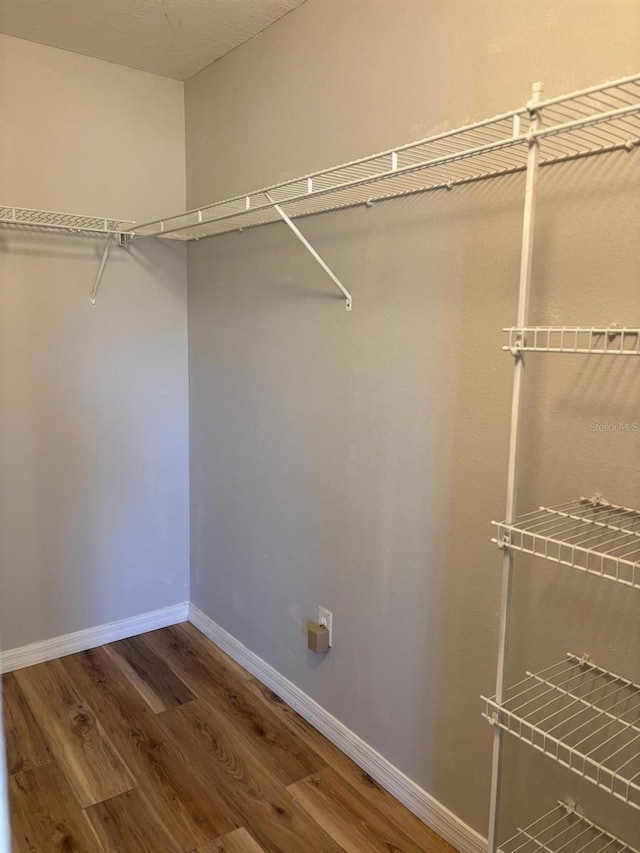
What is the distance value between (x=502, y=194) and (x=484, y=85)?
10.2 inches

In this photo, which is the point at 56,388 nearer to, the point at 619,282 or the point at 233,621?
the point at 233,621

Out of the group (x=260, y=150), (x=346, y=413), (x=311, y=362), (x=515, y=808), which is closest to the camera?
(x=515, y=808)

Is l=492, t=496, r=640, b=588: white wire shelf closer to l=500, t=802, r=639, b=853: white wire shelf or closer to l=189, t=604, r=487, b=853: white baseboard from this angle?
l=500, t=802, r=639, b=853: white wire shelf

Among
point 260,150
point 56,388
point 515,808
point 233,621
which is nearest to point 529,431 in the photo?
point 515,808

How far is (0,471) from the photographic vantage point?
8.16 feet

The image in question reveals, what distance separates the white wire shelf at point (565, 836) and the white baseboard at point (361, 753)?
0.63ft

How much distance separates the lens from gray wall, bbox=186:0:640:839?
1357 mm

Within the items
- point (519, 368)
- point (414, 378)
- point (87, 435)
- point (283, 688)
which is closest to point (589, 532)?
point (519, 368)

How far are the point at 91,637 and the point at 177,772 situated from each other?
0.93 m

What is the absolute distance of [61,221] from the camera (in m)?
2.50

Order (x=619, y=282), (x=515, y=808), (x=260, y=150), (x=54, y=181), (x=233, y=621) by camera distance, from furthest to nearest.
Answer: (x=233, y=621)
(x=54, y=181)
(x=260, y=150)
(x=515, y=808)
(x=619, y=282)

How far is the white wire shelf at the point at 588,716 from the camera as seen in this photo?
4.35ft

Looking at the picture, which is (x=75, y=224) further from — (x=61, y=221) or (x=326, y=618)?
(x=326, y=618)

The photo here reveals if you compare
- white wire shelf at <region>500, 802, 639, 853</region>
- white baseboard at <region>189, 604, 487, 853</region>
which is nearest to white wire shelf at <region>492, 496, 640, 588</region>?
white wire shelf at <region>500, 802, 639, 853</region>
